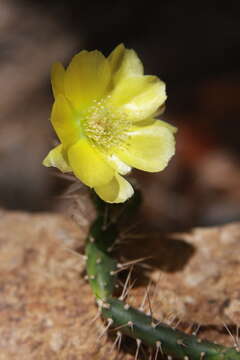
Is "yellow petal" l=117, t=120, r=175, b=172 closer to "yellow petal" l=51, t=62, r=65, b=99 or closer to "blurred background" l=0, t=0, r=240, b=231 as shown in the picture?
"yellow petal" l=51, t=62, r=65, b=99

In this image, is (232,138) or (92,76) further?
(232,138)

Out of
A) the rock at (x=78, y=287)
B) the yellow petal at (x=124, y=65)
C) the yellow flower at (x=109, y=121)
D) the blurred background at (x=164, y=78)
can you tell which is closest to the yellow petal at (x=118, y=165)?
the yellow flower at (x=109, y=121)

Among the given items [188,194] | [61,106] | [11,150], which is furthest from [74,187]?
[188,194]

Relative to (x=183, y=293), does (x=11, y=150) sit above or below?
below

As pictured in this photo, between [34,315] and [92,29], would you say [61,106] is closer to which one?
[34,315]

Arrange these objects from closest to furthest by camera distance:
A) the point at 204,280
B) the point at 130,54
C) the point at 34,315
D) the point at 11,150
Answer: the point at 130,54
the point at 34,315
the point at 204,280
the point at 11,150

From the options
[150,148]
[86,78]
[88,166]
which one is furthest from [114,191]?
[86,78]
